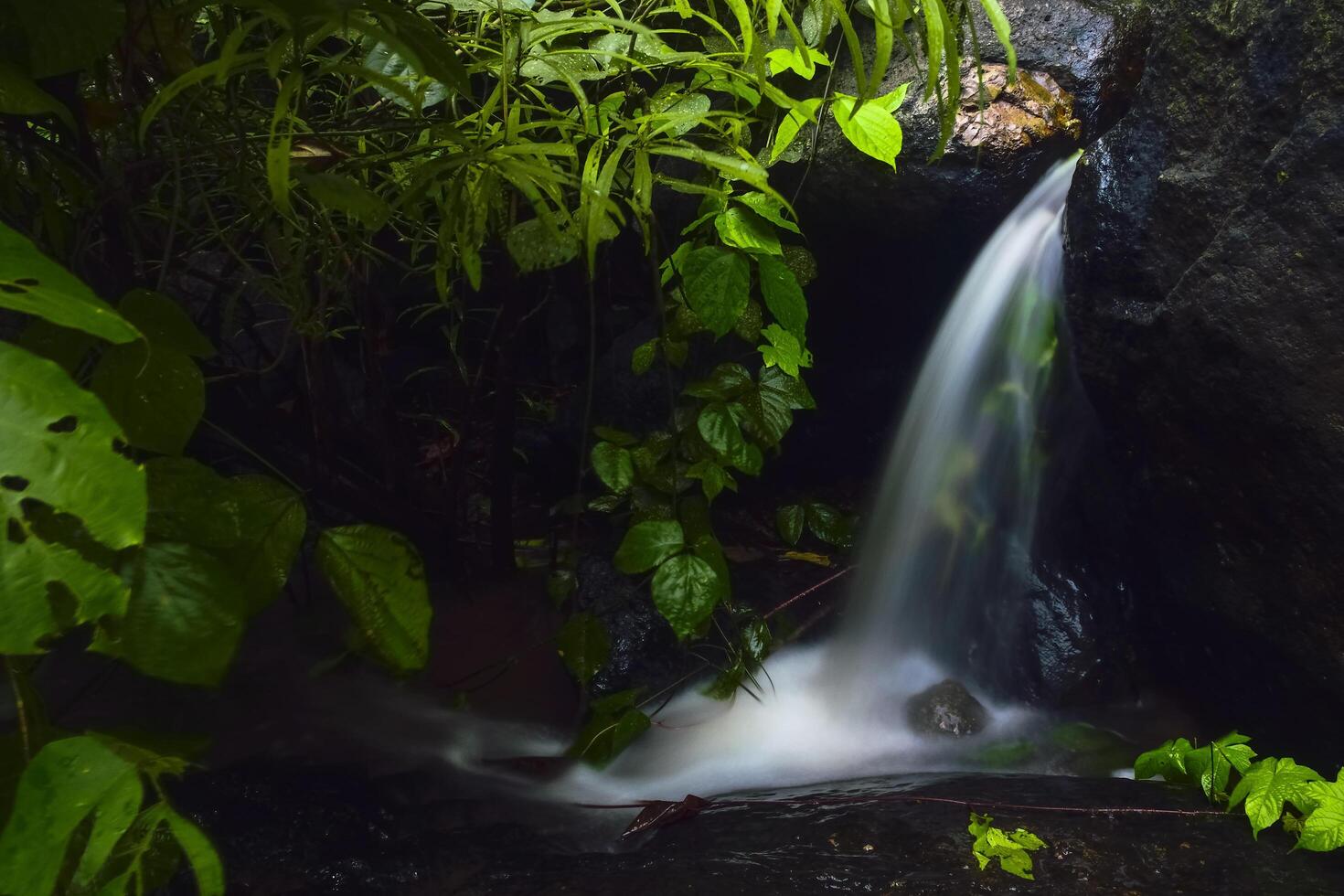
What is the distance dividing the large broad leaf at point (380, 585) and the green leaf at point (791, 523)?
5.52 ft

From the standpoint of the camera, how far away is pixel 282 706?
222 centimetres

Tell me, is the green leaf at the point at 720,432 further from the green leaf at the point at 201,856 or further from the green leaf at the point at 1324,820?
the green leaf at the point at 201,856

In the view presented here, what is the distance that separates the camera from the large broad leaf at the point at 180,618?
776 millimetres

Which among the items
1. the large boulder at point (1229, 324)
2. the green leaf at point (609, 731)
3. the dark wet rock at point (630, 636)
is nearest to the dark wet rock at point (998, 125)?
the large boulder at point (1229, 324)

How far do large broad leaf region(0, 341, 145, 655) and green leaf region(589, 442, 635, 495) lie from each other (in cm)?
160

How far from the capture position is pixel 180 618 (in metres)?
0.80

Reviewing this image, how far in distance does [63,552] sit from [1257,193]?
A: 6.73 feet

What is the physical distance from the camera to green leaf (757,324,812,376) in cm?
214

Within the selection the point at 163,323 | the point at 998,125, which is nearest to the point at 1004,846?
the point at 163,323

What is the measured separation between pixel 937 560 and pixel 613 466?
1.00 metres

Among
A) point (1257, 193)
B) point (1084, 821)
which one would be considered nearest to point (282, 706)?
point (1084, 821)

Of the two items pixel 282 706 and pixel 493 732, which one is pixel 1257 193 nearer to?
pixel 493 732

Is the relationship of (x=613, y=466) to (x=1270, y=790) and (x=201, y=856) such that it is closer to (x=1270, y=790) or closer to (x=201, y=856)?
(x=1270, y=790)

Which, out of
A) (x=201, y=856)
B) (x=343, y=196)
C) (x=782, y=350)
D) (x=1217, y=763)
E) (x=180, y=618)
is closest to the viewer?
(x=201, y=856)
